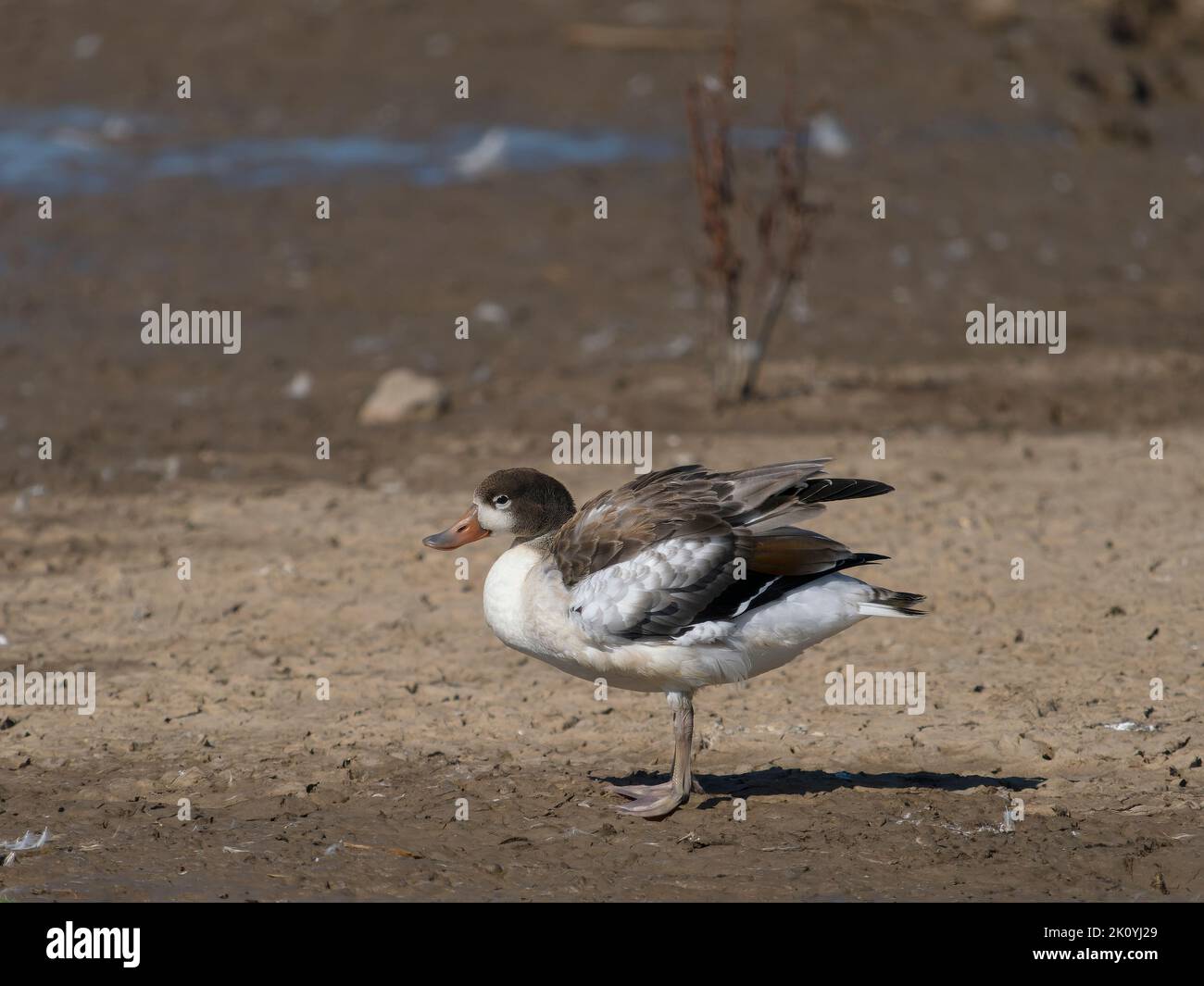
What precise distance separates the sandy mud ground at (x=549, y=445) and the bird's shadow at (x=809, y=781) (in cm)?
2

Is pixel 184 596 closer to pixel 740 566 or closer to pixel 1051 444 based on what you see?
pixel 740 566

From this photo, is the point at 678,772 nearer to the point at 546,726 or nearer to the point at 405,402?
the point at 546,726

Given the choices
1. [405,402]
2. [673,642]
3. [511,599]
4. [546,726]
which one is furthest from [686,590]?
[405,402]

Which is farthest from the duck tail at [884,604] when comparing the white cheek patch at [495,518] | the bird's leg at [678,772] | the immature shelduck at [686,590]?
the white cheek patch at [495,518]

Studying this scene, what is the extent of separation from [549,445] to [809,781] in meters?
4.61

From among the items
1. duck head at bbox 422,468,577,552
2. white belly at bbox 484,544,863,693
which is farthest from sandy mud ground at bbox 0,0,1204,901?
duck head at bbox 422,468,577,552

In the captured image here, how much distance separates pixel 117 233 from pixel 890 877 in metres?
11.0

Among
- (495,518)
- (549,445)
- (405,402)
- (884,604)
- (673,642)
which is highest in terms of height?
(405,402)

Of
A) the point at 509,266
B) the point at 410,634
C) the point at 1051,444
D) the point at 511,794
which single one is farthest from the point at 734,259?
the point at 511,794

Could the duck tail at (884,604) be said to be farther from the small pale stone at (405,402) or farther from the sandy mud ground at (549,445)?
the small pale stone at (405,402)

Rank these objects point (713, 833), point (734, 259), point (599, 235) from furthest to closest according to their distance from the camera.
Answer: point (599, 235)
point (734, 259)
point (713, 833)

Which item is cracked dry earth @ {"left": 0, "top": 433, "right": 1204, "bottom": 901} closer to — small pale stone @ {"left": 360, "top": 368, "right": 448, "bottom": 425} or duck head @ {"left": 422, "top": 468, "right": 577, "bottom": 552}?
duck head @ {"left": 422, "top": 468, "right": 577, "bottom": 552}

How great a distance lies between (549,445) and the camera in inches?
409

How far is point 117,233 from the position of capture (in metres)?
14.5
